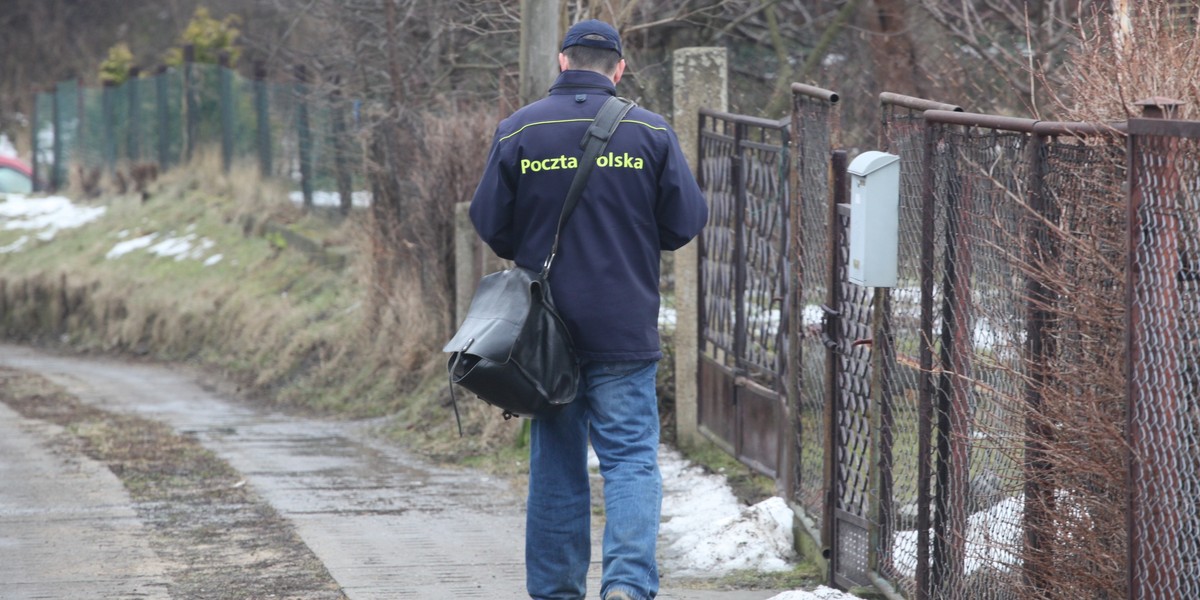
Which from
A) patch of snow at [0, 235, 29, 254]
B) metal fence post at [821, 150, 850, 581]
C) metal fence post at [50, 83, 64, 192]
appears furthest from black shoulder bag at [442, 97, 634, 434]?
metal fence post at [50, 83, 64, 192]

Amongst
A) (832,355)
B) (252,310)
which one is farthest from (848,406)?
(252,310)

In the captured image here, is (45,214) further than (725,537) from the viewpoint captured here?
Yes

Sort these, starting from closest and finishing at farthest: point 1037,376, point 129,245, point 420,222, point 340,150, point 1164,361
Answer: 1. point 1164,361
2. point 1037,376
3. point 420,222
4. point 340,150
5. point 129,245

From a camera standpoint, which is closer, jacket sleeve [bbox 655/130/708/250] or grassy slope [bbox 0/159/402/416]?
jacket sleeve [bbox 655/130/708/250]

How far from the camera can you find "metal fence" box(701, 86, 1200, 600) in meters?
2.90

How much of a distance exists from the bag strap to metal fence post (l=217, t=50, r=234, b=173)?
15.1 m

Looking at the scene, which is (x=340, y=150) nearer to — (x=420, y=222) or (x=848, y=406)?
(x=420, y=222)

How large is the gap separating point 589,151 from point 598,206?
16cm

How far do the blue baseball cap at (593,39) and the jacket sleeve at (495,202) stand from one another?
0.36m

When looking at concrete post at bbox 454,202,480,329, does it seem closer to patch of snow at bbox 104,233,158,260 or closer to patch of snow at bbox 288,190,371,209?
patch of snow at bbox 288,190,371,209

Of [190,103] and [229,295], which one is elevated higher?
[190,103]

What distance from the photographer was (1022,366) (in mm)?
3545

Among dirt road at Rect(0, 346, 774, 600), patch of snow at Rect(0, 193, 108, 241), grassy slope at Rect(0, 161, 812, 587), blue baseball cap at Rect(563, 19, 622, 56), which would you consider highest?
blue baseball cap at Rect(563, 19, 622, 56)

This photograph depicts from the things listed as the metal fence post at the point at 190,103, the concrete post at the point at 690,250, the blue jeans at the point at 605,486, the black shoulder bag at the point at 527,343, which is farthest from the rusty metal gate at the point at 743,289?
the metal fence post at the point at 190,103
